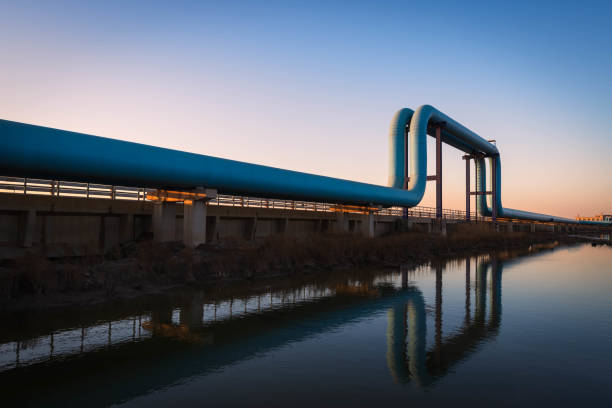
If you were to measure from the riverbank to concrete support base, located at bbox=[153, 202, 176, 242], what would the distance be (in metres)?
1.33

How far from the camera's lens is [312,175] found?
A: 24.6 m

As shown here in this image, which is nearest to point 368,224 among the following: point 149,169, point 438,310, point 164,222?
point 164,222

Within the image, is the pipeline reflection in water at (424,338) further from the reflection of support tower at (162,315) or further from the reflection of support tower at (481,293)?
the reflection of support tower at (162,315)

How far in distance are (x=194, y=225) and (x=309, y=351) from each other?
12.1m

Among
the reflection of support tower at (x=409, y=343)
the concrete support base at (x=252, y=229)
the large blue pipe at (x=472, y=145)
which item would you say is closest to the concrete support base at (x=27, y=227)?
the concrete support base at (x=252, y=229)

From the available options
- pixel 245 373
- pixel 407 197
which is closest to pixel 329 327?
pixel 245 373

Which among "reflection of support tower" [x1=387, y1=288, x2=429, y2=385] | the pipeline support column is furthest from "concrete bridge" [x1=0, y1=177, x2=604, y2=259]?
the pipeline support column

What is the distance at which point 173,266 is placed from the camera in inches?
629

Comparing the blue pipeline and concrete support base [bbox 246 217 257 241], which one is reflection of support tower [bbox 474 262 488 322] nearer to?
the blue pipeline

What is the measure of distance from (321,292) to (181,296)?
16.9ft

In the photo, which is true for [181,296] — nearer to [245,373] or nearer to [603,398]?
[245,373]

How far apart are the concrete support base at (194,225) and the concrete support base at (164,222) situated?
1.05 m

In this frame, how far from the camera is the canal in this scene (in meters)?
6.29

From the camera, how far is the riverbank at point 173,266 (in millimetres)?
12195
